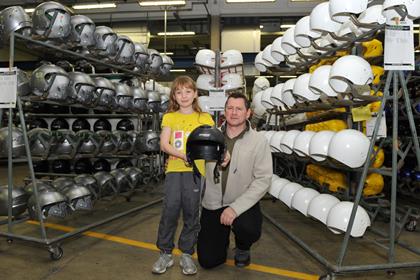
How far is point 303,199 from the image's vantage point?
399 cm

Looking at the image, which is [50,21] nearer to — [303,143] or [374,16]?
[303,143]

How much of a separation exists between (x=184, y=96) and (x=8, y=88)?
5.31 ft

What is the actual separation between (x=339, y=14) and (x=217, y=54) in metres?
2.10

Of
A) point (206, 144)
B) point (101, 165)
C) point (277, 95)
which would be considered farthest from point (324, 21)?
point (101, 165)

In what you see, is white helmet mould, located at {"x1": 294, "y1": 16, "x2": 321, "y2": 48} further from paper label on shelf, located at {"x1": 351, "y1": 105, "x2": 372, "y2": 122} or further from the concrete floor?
the concrete floor

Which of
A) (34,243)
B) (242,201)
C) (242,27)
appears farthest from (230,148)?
(242,27)

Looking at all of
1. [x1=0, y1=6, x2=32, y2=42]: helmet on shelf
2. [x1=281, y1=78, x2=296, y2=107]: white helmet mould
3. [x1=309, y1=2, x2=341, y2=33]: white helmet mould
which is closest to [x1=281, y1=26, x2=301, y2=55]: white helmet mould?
[x1=281, y1=78, x2=296, y2=107]: white helmet mould

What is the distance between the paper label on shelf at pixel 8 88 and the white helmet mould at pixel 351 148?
286 centimetres

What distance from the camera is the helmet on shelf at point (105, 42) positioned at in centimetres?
461

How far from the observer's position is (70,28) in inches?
158

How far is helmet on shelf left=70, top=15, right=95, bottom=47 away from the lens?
4.17 meters

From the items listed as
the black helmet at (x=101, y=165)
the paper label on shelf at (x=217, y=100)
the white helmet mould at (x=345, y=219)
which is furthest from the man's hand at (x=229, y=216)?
the black helmet at (x=101, y=165)

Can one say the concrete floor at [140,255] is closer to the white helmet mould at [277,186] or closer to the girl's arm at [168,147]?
the white helmet mould at [277,186]

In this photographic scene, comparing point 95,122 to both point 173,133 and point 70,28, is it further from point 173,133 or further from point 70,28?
point 173,133
